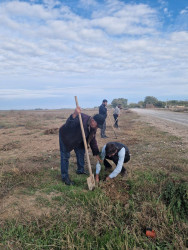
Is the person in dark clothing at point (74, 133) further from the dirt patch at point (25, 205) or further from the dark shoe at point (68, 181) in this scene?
the dirt patch at point (25, 205)

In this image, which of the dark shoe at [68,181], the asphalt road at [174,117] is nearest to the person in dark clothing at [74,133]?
the dark shoe at [68,181]

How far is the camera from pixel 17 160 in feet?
19.4

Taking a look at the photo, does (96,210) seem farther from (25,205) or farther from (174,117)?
(174,117)

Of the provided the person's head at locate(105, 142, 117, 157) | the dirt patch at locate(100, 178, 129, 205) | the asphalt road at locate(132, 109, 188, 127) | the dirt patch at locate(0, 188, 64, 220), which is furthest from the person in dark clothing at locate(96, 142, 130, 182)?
the asphalt road at locate(132, 109, 188, 127)

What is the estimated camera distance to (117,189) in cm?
367

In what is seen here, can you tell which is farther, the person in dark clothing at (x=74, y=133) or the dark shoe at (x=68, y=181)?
the dark shoe at (x=68, y=181)

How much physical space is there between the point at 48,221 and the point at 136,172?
2.21 m

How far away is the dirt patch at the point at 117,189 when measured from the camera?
3412 mm

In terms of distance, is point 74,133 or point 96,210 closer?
point 96,210

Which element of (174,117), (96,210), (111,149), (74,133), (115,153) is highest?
(74,133)

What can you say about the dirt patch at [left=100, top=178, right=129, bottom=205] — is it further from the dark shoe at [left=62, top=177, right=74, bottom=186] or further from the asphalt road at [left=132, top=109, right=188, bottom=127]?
the asphalt road at [left=132, top=109, right=188, bottom=127]

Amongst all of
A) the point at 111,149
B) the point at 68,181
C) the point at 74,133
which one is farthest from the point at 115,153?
the point at 68,181

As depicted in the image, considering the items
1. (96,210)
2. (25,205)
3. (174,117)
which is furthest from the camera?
(174,117)

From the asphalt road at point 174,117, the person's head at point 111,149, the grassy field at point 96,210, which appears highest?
the person's head at point 111,149
